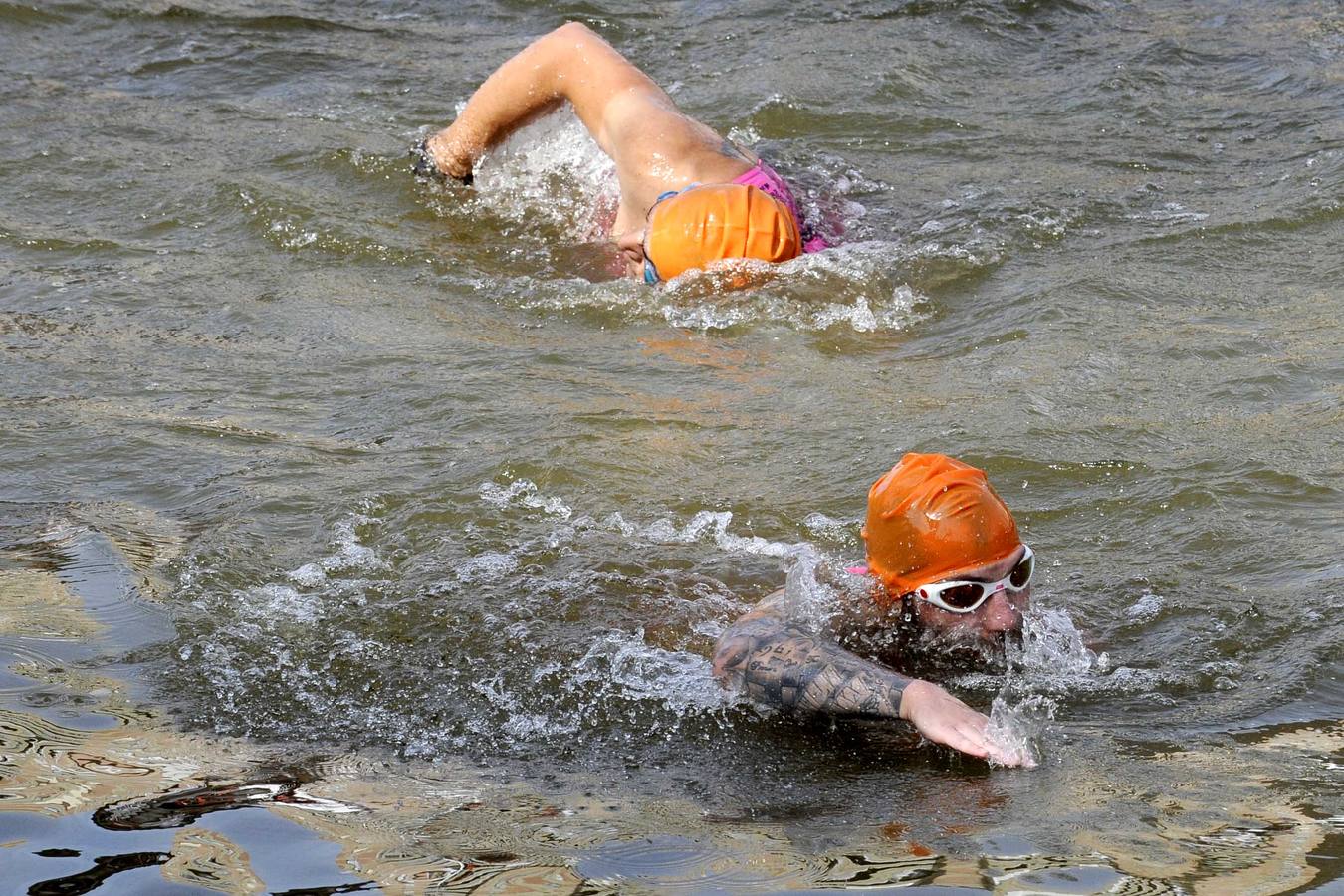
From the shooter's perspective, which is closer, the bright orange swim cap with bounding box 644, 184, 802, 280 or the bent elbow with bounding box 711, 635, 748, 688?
the bent elbow with bounding box 711, 635, 748, 688

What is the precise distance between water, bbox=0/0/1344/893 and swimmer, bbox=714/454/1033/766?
11 cm

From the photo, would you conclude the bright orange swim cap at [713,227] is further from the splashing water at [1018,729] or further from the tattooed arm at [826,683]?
the splashing water at [1018,729]

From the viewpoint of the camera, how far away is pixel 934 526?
4391 mm

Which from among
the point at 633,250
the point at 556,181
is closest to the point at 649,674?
the point at 633,250

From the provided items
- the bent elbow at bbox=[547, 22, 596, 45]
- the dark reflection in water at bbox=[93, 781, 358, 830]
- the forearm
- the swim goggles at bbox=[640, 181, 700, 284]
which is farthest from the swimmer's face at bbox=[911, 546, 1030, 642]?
the bent elbow at bbox=[547, 22, 596, 45]

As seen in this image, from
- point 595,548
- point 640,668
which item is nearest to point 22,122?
point 595,548

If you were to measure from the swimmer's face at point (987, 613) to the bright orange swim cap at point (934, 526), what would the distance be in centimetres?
3

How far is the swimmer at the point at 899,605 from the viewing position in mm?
4156

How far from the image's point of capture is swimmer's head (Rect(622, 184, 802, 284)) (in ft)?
23.3

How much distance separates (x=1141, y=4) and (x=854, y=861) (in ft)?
35.0

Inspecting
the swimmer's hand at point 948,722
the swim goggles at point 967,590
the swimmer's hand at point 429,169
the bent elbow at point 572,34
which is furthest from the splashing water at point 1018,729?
the swimmer's hand at point 429,169

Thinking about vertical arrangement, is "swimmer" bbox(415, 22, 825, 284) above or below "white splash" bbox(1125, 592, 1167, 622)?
above

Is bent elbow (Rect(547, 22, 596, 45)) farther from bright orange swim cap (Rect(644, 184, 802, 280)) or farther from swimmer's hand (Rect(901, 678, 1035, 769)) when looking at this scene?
swimmer's hand (Rect(901, 678, 1035, 769))

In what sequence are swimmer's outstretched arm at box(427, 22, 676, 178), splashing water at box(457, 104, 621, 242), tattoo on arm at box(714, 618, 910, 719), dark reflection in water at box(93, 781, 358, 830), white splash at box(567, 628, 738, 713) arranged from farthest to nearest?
1. splashing water at box(457, 104, 621, 242)
2. swimmer's outstretched arm at box(427, 22, 676, 178)
3. white splash at box(567, 628, 738, 713)
4. tattoo on arm at box(714, 618, 910, 719)
5. dark reflection in water at box(93, 781, 358, 830)
